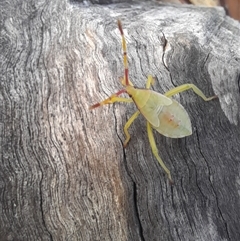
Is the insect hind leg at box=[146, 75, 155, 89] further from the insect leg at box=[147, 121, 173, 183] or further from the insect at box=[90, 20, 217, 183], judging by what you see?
the insect leg at box=[147, 121, 173, 183]

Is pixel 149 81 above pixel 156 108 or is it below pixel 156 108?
above

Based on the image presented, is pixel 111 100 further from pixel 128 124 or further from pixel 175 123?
pixel 175 123

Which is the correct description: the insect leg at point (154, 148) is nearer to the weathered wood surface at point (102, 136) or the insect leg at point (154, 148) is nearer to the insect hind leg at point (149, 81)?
the weathered wood surface at point (102, 136)

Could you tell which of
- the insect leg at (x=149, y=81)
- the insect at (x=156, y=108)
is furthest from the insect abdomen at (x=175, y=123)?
the insect leg at (x=149, y=81)

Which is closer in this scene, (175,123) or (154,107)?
(175,123)

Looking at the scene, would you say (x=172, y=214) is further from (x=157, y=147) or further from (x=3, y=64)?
(x=3, y=64)

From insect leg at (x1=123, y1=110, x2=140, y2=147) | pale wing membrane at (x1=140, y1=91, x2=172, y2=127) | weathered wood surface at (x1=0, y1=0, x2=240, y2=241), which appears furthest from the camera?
pale wing membrane at (x1=140, y1=91, x2=172, y2=127)

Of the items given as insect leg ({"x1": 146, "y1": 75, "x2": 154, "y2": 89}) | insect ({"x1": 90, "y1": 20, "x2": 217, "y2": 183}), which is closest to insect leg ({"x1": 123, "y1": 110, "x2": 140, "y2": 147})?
insect ({"x1": 90, "y1": 20, "x2": 217, "y2": 183})

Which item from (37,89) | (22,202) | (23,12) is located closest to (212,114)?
(37,89)

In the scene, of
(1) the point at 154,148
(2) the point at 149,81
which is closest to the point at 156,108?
(2) the point at 149,81
